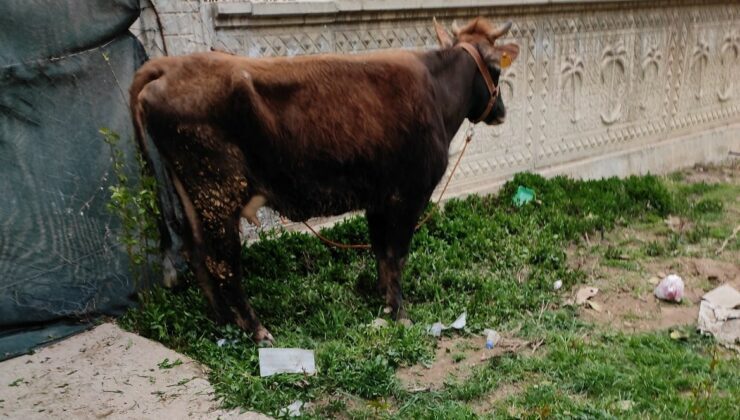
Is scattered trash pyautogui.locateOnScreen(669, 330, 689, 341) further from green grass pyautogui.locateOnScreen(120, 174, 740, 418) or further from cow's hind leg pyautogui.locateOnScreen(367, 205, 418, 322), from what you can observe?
cow's hind leg pyautogui.locateOnScreen(367, 205, 418, 322)

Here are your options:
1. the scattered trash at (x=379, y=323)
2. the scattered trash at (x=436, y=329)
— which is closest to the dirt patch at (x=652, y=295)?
the scattered trash at (x=436, y=329)

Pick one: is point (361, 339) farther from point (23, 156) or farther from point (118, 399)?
point (23, 156)

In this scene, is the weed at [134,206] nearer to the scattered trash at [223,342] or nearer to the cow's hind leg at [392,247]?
the scattered trash at [223,342]

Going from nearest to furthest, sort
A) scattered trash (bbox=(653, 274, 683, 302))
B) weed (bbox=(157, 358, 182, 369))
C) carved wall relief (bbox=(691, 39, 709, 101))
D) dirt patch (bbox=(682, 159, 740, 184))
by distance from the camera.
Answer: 1. weed (bbox=(157, 358, 182, 369))
2. scattered trash (bbox=(653, 274, 683, 302))
3. dirt patch (bbox=(682, 159, 740, 184))
4. carved wall relief (bbox=(691, 39, 709, 101))

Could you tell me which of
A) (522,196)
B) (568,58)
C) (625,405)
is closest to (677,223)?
(522,196)

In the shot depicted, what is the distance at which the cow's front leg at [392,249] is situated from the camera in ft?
16.2

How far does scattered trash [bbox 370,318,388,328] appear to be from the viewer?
15.2ft

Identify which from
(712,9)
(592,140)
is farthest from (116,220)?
(712,9)

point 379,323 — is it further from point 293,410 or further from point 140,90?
point 140,90

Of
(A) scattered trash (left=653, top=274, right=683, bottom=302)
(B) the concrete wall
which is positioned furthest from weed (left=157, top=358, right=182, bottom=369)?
(A) scattered trash (left=653, top=274, right=683, bottom=302)

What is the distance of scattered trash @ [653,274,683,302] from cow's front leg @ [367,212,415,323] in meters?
1.94

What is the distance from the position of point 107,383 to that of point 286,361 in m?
0.95

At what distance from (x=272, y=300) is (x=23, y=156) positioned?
70.5 inches

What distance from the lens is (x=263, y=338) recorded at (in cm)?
443
